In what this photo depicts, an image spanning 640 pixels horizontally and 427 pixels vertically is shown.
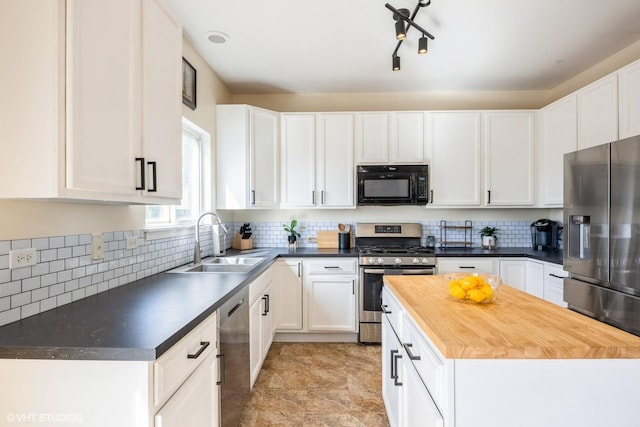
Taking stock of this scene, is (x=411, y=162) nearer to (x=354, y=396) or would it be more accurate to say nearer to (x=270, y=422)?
(x=354, y=396)

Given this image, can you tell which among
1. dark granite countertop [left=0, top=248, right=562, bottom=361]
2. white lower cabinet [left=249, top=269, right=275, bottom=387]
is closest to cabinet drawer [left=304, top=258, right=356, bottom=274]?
white lower cabinet [left=249, top=269, right=275, bottom=387]

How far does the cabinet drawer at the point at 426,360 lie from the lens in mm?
987

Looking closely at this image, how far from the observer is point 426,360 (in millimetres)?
1125

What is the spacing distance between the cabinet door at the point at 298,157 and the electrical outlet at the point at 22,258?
2374 millimetres

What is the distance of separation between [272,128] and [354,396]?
2604 mm

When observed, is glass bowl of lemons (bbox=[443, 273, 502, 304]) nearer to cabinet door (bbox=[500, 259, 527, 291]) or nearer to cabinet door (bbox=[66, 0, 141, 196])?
cabinet door (bbox=[66, 0, 141, 196])

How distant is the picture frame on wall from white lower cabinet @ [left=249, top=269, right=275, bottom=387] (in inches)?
58.7

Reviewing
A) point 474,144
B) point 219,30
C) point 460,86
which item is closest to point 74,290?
point 219,30

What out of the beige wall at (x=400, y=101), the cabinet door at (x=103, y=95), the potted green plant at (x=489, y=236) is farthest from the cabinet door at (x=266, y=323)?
the potted green plant at (x=489, y=236)

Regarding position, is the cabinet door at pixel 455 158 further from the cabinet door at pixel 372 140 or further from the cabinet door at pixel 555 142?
the cabinet door at pixel 555 142

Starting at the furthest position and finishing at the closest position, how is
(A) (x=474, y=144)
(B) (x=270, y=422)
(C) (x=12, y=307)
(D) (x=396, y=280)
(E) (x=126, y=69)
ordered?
(A) (x=474, y=144), (B) (x=270, y=422), (D) (x=396, y=280), (E) (x=126, y=69), (C) (x=12, y=307)

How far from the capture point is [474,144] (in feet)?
11.1

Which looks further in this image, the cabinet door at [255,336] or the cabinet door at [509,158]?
the cabinet door at [509,158]

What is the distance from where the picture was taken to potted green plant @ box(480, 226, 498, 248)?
3.56 m
